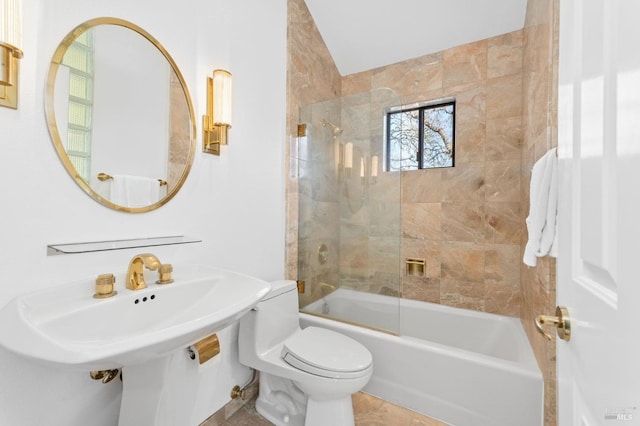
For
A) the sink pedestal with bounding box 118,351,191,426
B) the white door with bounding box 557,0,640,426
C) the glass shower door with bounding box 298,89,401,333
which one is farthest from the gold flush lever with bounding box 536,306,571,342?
the glass shower door with bounding box 298,89,401,333

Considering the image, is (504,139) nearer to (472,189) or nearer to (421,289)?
(472,189)

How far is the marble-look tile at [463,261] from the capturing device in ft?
7.06

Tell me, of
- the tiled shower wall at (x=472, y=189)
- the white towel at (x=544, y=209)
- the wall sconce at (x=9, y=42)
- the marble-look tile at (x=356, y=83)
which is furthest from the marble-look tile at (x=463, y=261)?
the wall sconce at (x=9, y=42)

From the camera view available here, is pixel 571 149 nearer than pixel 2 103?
Yes

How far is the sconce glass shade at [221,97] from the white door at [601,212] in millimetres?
1332

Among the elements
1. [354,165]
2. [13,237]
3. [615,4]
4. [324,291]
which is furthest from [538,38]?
[13,237]

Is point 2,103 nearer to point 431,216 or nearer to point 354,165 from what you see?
point 354,165

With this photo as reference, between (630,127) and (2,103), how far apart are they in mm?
1465

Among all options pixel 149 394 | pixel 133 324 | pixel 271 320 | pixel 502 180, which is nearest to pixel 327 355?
pixel 271 320

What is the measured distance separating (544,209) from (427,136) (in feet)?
4.96

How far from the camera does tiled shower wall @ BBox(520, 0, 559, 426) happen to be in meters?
1.16

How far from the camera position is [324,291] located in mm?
2227

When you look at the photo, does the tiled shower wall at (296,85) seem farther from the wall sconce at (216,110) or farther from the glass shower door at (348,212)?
the wall sconce at (216,110)

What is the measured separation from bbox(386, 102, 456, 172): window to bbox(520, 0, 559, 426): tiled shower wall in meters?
0.55
